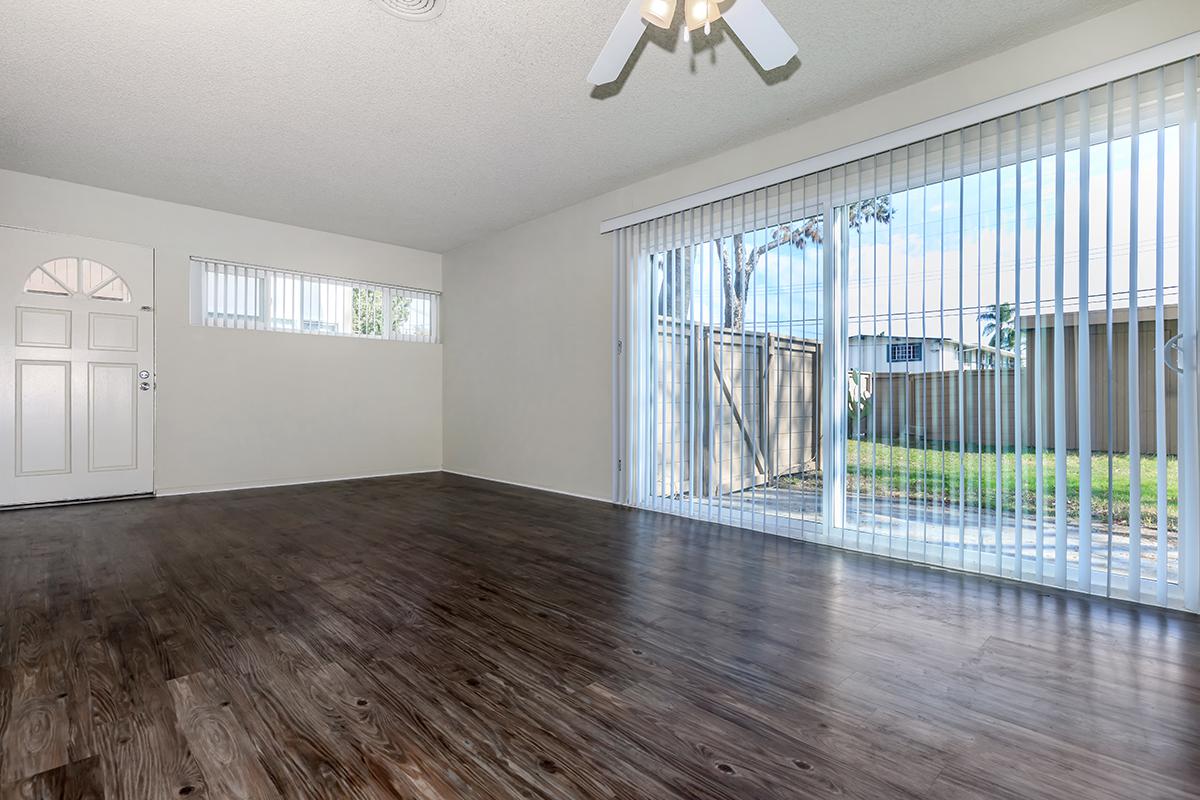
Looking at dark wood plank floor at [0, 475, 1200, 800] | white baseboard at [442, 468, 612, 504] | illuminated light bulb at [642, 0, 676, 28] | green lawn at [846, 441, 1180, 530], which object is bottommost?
dark wood plank floor at [0, 475, 1200, 800]

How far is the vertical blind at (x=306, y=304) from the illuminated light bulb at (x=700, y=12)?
197 inches

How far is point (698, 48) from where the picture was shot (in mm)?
2717

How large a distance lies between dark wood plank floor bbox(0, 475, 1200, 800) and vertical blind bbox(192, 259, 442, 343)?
110 inches

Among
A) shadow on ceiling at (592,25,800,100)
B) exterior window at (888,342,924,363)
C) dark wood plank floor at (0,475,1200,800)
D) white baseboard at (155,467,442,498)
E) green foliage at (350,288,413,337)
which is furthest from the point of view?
green foliage at (350,288,413,337)

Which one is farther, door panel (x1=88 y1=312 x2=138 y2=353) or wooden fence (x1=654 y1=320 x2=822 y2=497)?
door panel (x1=88 y1=312 x2=138 y2=353)

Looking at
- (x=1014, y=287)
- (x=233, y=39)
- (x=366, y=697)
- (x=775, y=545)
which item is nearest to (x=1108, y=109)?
(x=1014, y=287)

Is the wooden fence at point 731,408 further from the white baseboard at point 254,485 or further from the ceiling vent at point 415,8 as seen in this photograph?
the white baseboard at point 254,485

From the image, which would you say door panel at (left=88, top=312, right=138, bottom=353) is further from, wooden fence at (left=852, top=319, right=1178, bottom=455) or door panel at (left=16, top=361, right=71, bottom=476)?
wooden fence at (left=852, top=319, right=1178, bottom=455)

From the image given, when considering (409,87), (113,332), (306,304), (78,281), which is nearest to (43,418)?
(113,332)

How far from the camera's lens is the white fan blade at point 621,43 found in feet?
6.50

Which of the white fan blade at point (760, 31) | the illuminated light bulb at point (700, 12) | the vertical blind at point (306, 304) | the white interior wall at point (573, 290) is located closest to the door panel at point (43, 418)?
the vertical blind at point (306, 304)

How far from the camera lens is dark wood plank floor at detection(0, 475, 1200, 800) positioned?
1271 mm

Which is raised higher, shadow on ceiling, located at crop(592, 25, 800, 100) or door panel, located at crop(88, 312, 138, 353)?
shadow on ceiling, located at crop(592, 25, 800, 100)

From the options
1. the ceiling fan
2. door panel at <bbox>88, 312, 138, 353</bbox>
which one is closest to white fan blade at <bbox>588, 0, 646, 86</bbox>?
the ceiling fan
